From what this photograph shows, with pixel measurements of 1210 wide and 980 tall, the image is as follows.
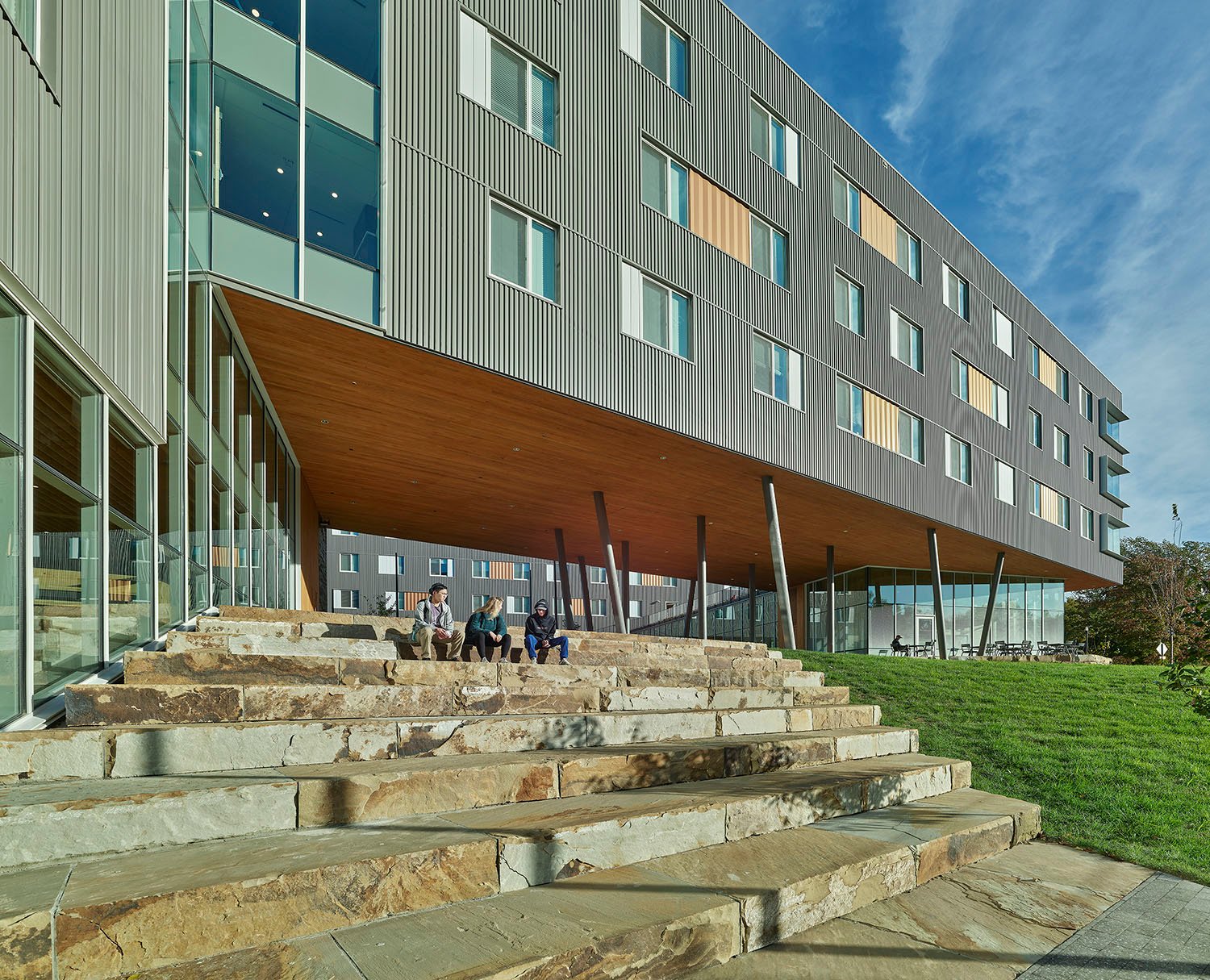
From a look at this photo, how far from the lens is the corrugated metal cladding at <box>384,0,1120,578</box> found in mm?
12773

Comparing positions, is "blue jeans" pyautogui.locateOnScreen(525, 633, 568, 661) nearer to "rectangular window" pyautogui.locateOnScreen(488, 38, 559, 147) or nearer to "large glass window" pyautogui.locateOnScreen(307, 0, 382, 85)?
"large glass window" pyautogui.locateOnScreen(307, 0, 382, 85)

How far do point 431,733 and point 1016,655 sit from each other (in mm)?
32630

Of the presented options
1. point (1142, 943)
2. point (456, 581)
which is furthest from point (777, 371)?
point (456, 581)

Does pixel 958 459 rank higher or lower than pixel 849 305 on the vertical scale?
lower

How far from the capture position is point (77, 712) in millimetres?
5289

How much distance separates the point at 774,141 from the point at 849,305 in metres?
4.61

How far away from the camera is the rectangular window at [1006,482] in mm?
29641

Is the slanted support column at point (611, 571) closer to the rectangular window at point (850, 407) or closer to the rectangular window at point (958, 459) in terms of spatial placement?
the rectangular window at point (850, 407)

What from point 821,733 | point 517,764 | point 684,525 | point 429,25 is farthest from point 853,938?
point 684,525

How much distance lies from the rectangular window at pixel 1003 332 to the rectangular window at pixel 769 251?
544 inches

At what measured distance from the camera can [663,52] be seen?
17438 millimetres

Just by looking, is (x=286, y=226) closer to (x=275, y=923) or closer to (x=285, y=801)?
(x=285, y=801)

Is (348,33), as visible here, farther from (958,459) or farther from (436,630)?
(958,459)

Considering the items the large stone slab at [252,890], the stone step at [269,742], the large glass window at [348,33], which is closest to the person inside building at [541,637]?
the stone step at [269,742]
